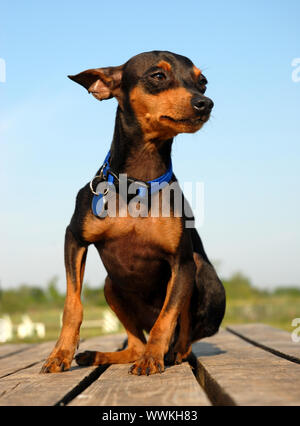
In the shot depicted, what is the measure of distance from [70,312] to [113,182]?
39.0 inches

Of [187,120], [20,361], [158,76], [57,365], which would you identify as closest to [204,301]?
[57,365]

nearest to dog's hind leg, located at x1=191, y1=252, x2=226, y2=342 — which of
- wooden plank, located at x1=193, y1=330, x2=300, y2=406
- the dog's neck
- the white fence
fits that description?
wooden plank, located at x1=193, y1=330, x2=300, y2=406

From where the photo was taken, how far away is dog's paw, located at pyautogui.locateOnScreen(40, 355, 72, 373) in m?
3.46

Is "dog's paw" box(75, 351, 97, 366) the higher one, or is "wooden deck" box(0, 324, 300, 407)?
"wooden deck" box(0, 324, 300, 407)

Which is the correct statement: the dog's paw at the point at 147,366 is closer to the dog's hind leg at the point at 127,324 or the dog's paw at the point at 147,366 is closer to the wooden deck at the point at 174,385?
the wooden deck at the point at 174,385

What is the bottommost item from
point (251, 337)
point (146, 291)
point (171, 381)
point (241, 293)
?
point (241, 293)

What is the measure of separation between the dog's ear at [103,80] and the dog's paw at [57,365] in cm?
201

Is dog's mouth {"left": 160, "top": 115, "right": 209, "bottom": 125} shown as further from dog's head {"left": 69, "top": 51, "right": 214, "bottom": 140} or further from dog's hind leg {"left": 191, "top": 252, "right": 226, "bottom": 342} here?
dog's hind leg {"left": 191, "top": 252, "right": 226, "bottom": 342}

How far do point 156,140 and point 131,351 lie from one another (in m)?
1.63

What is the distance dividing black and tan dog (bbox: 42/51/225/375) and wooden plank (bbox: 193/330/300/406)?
16.0 inches

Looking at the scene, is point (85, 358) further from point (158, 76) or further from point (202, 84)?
point (202, 84)
